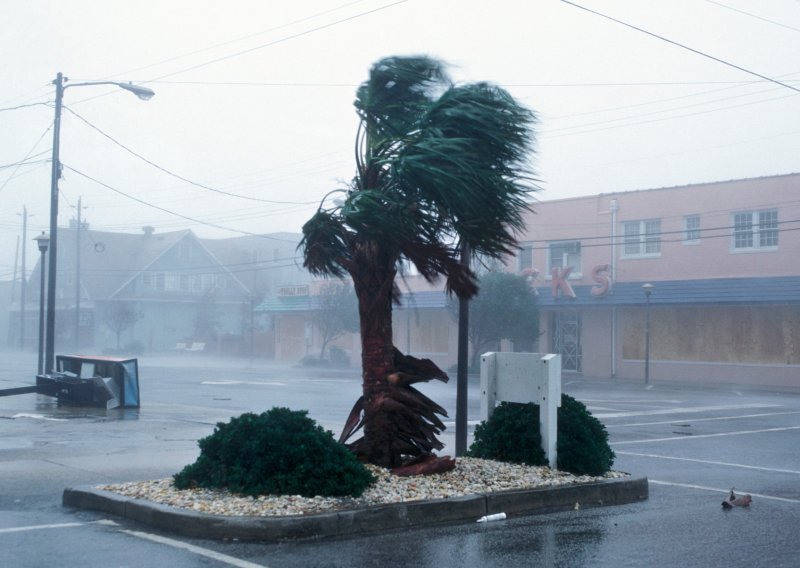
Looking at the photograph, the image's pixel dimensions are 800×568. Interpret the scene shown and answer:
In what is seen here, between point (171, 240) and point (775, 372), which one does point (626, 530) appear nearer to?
point (775, 372)

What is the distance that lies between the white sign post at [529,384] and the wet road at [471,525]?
112cm

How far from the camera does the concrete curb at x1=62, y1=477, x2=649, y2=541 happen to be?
756cm

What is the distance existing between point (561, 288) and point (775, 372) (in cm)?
1017

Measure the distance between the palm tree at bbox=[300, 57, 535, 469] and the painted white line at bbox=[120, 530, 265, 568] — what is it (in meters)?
2.44

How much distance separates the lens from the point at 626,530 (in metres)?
8.38

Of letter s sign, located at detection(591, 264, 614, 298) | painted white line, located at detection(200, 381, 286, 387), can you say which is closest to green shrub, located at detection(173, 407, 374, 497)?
painted white line, located at detection(200, 381, 286, 387)

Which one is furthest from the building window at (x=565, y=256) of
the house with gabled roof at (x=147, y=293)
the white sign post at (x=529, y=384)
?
the white sign post at (x=529, y=384)

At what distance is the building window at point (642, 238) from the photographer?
138 ft

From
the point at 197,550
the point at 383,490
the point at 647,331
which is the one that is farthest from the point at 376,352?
the point at 647,331

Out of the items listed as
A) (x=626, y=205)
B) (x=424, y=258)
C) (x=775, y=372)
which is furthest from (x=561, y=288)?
(x=424, y=258)

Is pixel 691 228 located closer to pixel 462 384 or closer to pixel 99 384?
pixel 99 384

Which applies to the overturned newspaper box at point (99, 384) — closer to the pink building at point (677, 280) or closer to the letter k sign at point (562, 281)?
the pink building at point (677, 280)

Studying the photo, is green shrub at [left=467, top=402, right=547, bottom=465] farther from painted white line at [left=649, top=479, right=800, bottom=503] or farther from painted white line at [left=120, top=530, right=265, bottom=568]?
painted white line at [left=120, top=530, right=265, bottom=568]

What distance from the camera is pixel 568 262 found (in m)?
45.4
